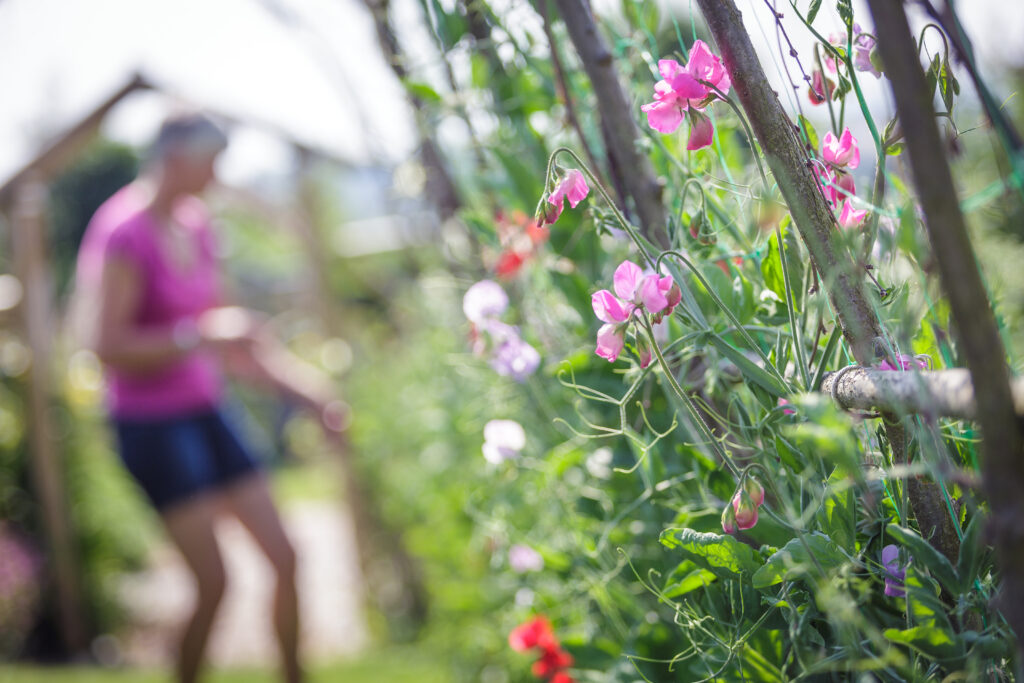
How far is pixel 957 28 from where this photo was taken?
0.46 metres

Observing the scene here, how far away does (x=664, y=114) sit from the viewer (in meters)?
0.62

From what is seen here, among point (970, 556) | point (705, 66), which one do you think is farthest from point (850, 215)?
point (970, 556)

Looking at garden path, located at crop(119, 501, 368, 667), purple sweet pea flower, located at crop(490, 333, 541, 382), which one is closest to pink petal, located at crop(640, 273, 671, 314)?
purple sweet pea flower, located at crop(490, 333, 541, 382)

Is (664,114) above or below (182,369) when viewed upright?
above

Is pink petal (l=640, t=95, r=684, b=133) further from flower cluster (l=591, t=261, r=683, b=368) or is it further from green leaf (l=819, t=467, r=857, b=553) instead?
green leaf (l=819, t=467, r=857, b=553)

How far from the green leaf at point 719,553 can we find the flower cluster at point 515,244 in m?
0.59

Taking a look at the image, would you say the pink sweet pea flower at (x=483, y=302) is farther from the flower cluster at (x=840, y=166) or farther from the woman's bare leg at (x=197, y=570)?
the woman's bare leg at (x=197, y=570)

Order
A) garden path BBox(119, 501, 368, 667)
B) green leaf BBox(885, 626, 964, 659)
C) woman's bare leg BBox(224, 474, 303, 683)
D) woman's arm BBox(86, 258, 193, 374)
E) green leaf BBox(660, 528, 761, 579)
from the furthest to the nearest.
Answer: garden path BBox(119, 501, 368, 667) → woman's bare leg BBox(224, 474, 303, 683) → woman's arm BBox(86, 258, 193, 374) → green leaf BBox(660, 528, 761, 579) → green leaf BBox(885, 626, 964, 659)

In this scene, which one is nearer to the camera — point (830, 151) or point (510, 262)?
point (830, 151)

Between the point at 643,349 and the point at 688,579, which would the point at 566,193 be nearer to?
the point at 643,349

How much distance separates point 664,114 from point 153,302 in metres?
1.89

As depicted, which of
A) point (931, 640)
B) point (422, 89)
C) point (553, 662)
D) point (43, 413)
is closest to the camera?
point (931, 640)

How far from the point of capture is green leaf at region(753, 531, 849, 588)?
539 mm

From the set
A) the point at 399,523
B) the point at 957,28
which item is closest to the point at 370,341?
the point at 399,523
